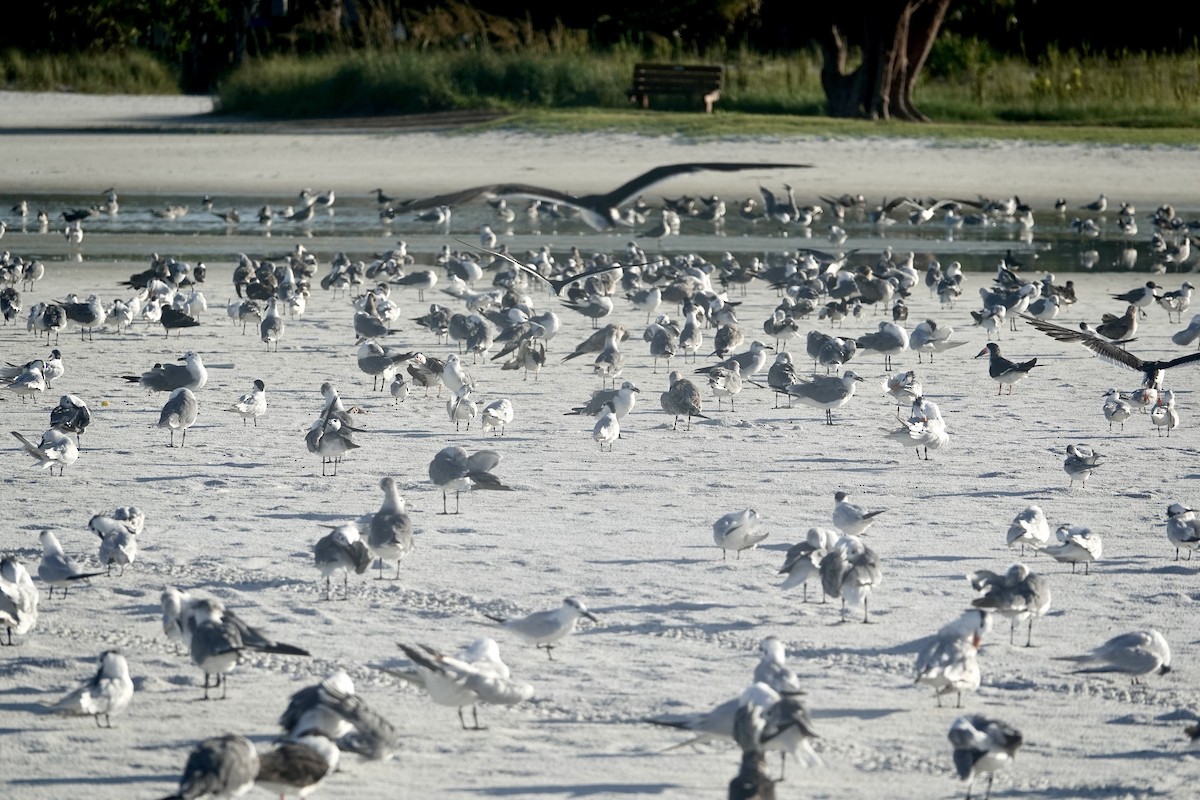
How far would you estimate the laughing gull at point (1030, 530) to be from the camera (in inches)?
330

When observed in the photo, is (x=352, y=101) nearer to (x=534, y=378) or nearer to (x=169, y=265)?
(x=169, y=265)

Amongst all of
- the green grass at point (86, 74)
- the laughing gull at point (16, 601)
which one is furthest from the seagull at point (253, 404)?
the green grass at point (86, 74)

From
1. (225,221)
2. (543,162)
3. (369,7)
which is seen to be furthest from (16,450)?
(369,7)

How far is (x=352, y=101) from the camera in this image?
136 ft

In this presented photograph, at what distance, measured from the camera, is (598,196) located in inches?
556

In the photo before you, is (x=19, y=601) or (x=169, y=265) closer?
(x=19, y=601)

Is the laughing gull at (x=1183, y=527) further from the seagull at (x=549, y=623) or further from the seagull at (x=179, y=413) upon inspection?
the seagull at (x=179, y=413)

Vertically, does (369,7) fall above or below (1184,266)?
above

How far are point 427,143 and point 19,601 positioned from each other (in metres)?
28.4

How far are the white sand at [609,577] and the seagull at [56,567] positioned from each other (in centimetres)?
13

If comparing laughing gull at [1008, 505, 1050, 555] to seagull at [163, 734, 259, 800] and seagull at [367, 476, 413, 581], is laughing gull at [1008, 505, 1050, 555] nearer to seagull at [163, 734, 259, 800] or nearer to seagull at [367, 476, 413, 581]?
seagull at [367, 476, 413, 581]

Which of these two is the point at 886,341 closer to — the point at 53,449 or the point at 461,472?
the point at 461,472

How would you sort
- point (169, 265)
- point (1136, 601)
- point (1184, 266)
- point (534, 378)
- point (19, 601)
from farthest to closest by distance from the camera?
point (1184, 266), point (169, 265), point (534, 378), point (1136, 601), point (19, 601)

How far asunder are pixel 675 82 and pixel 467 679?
1315 inches
